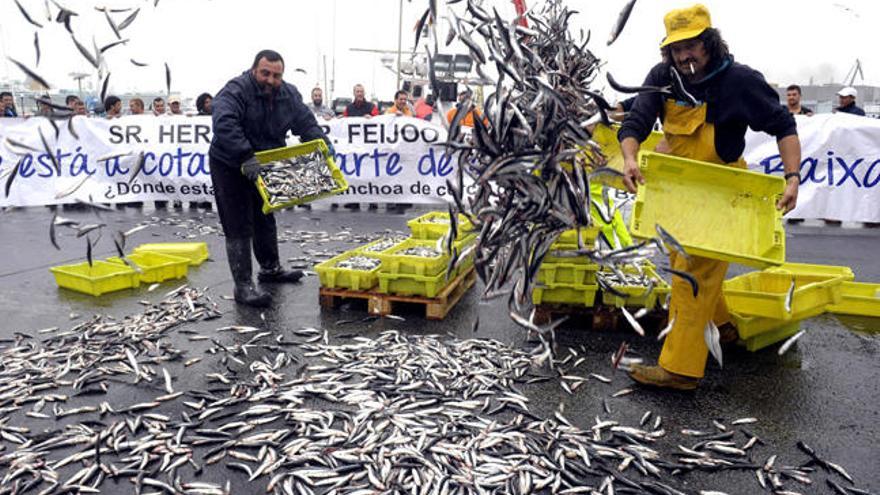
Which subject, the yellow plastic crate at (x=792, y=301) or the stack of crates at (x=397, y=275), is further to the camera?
the stack of crates at (x=397, y=275)

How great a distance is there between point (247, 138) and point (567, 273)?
13.0 ft

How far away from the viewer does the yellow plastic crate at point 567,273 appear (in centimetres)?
618

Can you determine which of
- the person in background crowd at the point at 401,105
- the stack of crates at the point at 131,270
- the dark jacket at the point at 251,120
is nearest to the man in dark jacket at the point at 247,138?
the dark jacket at the point at 251,120

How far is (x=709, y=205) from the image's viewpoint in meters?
4.59

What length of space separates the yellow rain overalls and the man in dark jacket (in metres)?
4.28

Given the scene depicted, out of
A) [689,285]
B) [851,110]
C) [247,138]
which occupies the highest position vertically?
[851,110]

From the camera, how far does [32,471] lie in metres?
3.63

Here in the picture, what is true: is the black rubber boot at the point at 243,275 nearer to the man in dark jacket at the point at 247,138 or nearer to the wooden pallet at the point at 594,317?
the man in dark jacket at the point at 247,138

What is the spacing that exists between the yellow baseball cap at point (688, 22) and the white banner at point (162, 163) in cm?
1022

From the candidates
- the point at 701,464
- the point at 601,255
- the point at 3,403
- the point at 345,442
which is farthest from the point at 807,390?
the point at 3,403

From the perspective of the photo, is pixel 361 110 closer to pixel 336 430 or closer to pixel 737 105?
pixel 737 105

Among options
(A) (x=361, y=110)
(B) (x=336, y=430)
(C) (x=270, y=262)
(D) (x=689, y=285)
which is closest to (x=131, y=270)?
(C) (x=270, y=262)

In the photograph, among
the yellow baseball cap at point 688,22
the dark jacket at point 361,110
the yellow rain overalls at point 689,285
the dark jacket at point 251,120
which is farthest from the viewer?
the dark jacket at point 361,110

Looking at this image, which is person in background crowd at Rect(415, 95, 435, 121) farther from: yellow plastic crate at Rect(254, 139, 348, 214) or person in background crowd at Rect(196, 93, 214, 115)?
yellow plastic crate at Rect(254, 139, 348, 214)
